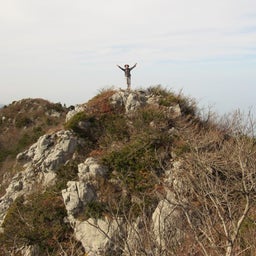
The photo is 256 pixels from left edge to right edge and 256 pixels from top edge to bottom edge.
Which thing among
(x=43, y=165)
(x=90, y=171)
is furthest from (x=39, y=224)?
(x=43, y=165)

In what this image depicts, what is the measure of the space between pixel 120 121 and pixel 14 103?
20014 mm

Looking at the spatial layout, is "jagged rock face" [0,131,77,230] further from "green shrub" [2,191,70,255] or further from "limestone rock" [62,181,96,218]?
"limestone rock" [62,181,96,218]

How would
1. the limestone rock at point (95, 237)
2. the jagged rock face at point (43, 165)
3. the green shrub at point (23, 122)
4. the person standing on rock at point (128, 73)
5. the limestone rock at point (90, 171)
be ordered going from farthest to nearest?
the green shrub at point (23, 122), the person standing on rock at point (128, 73), the jagged rock face at point (43, 165), the limestone rock at point (90, 171), the limestone rock at point (95, 237)

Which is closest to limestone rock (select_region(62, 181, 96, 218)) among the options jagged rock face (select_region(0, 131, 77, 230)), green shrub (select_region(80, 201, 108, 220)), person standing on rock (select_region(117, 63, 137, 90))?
green shrub (select_region(80, 201, 108, 220))

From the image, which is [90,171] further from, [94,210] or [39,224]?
[39,224]

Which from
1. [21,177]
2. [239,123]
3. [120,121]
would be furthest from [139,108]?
[21,177]

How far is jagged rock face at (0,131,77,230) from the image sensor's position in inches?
769

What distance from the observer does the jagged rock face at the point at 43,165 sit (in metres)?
19.5

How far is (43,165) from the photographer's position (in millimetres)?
20016

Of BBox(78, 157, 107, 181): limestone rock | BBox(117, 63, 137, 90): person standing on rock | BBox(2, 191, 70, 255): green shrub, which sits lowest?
BBox(2, 191, 70, 255): green shrub

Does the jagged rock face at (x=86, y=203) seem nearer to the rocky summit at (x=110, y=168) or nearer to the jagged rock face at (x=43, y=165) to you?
the rocky summit at (x=110, y=168)

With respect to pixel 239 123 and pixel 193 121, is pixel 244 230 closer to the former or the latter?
pixel 239 123

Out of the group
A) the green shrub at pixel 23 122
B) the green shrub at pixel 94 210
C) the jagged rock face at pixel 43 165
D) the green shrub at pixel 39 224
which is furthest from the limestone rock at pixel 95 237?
the green shrub at pixel 23 122

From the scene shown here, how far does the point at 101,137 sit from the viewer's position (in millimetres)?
20141
